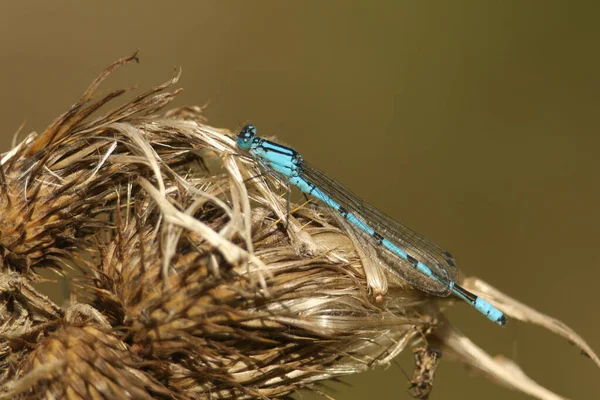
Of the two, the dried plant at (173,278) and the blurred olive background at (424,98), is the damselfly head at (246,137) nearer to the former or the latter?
the dried plant at (173,278)

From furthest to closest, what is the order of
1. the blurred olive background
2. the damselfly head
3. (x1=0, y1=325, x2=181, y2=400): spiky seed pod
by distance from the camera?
the blurred olive background
the damselfly head
(x1=0, y1=325, x2=181, y2=400): spiky seed pod

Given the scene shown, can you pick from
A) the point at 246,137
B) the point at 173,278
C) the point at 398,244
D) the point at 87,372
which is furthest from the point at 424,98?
the point at 87,372

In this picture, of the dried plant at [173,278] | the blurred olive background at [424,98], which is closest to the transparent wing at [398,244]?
the dried plant at [173,278]

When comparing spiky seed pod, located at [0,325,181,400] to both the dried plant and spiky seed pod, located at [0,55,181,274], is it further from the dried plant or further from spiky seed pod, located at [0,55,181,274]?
spiky seed pod, located at [0,55,181,274]

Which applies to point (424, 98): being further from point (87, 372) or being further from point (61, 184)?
point (87, 372)

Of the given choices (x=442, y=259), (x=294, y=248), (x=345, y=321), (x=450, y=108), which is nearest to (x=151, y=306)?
(x=294, y=248)

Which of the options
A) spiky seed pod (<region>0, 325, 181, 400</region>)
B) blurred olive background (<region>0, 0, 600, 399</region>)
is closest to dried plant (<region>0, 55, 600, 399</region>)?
spiky seed pod (<region>0, 325, 181, 400</region>)

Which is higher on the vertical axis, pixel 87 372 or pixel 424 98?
pixel 424 98

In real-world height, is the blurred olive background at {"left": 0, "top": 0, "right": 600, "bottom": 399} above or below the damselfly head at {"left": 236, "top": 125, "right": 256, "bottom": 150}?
above
